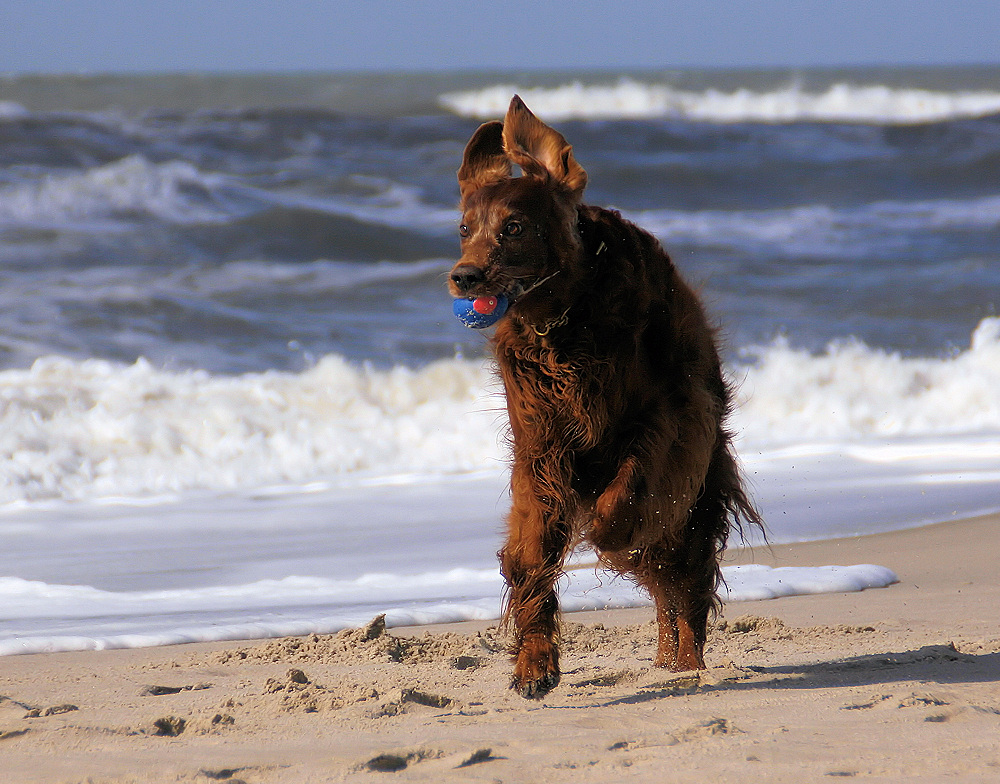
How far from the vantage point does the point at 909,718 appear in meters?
3.29

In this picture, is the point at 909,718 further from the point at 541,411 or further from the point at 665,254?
the point at 665,254

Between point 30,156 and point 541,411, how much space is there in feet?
62.3

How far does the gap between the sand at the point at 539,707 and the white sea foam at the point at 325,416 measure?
10.3 feet

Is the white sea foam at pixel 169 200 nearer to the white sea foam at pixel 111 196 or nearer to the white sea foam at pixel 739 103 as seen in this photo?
the white sea foam at pixel 111 196

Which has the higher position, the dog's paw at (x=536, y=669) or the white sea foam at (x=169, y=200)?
the white sea foam at (x=169, y=200)

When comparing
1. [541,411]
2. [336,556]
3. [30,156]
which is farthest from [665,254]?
[30,156]

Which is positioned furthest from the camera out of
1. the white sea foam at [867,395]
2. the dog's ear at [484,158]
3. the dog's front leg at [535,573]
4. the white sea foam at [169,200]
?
the white sea foam at [169,200]

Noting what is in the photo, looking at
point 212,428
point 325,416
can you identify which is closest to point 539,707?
point 212,428

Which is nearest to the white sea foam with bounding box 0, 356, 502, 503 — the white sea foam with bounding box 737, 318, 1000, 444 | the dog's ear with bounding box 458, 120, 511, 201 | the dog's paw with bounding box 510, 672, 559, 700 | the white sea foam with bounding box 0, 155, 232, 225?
the white sea foam with bounding box 737, 318, 1000, 444

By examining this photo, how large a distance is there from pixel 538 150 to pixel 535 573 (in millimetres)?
1355

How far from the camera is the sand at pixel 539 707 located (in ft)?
9.55

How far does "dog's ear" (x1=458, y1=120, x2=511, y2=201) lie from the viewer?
399 cm

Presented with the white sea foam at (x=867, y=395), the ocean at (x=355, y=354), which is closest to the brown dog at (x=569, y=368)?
the ocean at (x=355, y=354)

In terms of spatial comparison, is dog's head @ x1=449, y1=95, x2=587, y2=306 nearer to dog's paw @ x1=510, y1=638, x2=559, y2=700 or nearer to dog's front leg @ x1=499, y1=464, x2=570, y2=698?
dog's front leg @ x1=499, y1=464, x2=570, y2=698
